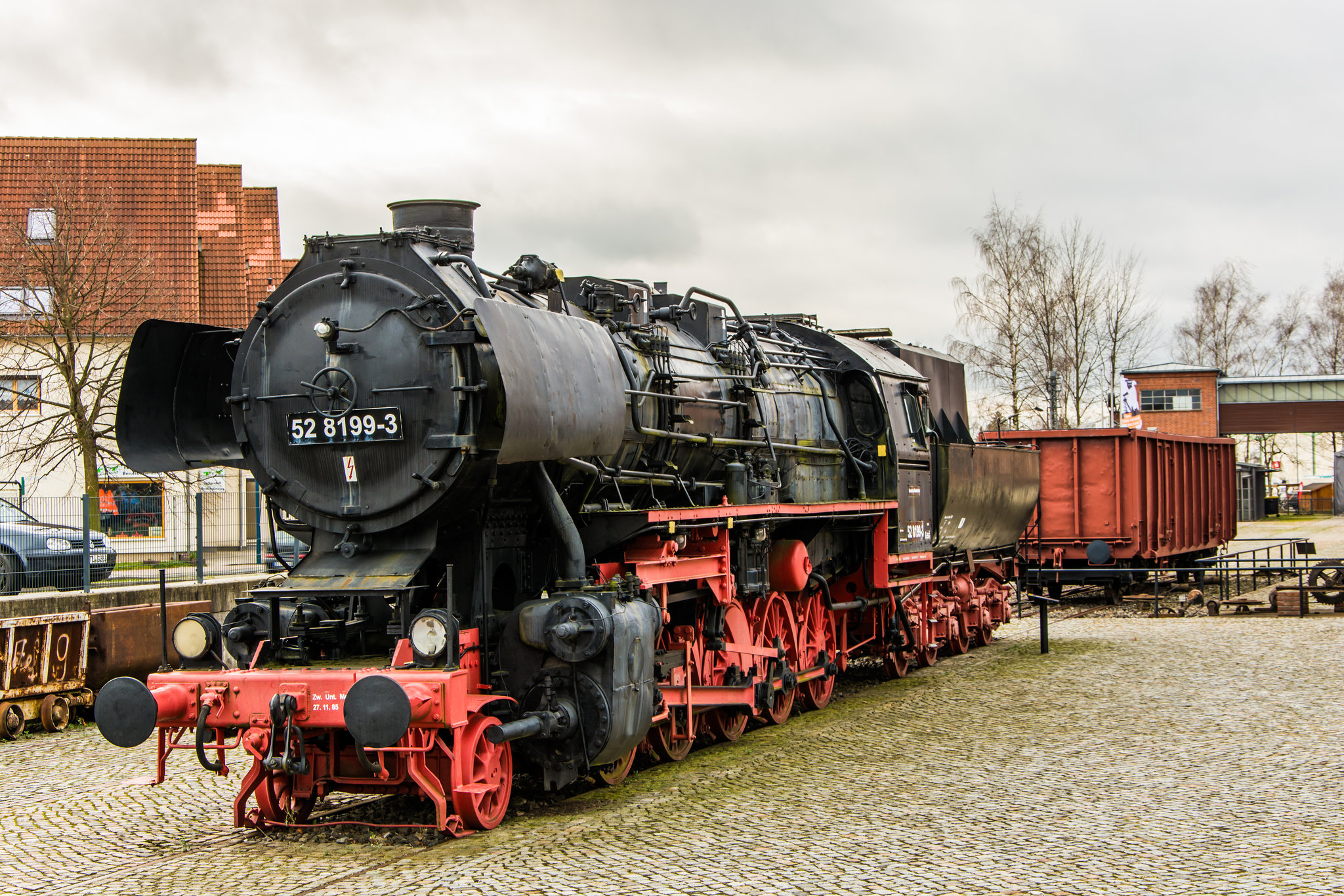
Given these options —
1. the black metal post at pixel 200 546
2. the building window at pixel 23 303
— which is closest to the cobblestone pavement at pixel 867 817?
the black metal post at pixel 200 546

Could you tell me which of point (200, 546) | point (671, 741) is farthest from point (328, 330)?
point (200, 546)

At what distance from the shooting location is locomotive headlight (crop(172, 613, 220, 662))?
6883 millimetres

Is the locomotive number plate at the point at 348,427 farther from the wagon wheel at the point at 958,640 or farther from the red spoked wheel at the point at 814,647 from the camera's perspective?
the wagon wheel at the point at 958,640

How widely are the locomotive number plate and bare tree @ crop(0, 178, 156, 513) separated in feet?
41.2

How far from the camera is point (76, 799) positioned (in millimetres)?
7855

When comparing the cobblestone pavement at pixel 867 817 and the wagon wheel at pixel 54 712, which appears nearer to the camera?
the cobblestone pavement at pixel 867 817

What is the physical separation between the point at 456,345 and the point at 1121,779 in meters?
4.98

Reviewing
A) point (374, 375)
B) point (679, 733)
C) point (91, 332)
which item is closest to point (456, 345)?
point (374, 375)

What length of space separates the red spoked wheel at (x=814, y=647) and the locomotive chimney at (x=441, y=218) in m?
5.04

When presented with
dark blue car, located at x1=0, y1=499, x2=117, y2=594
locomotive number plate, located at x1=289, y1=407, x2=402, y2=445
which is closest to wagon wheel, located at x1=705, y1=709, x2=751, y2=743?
locomotive number plate, located at x1=289, y1=407, x2=402, y2=445

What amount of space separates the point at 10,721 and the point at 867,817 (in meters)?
7.81

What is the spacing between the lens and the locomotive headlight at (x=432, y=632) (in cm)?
636

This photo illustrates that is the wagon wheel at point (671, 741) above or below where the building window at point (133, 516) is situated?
below

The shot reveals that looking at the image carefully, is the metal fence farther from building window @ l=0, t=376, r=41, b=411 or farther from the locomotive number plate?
the locomotive number plate
